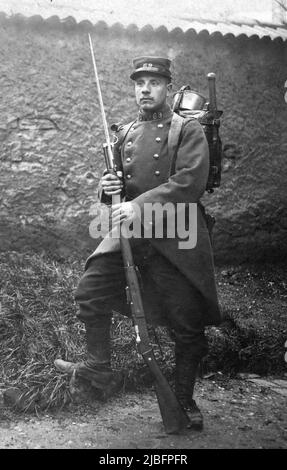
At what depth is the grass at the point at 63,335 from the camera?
3.99m

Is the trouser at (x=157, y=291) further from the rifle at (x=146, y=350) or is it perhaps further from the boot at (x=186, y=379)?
the rifle at (x=146, y=350)

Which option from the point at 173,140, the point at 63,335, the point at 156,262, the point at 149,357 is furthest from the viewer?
the point at 63,335

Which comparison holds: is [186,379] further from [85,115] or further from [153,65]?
[85,115]

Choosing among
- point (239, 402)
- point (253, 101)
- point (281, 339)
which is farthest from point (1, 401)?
point (253, 101)

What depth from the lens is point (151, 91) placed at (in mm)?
3598

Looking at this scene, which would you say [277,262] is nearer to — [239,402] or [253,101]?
[253,101]

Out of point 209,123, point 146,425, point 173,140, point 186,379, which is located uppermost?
point 209,123

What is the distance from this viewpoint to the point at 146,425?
3.69 metres

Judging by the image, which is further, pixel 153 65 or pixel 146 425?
pixel 146 425

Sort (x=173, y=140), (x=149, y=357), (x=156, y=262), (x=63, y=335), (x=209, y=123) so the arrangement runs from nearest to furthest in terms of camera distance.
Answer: (x=149, y=357) < (x=173, y=140) < (x=156, y=262) < (x=209, y=123) < (x=63, y=335)

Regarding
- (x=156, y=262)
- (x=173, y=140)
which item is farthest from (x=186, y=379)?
(x=173, y=140)

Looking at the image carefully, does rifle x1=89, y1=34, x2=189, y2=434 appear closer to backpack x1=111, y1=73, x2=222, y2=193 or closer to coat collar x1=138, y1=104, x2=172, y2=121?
coat collar x1=138, y1=104, x2=172, y2=121

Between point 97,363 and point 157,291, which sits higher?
point 157,291

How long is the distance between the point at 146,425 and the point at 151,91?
217cm
